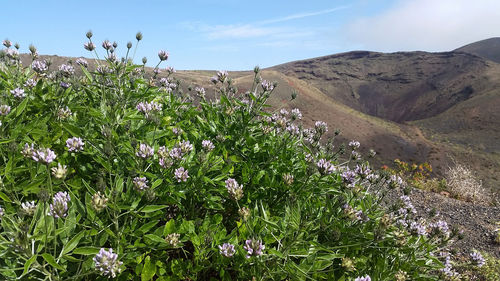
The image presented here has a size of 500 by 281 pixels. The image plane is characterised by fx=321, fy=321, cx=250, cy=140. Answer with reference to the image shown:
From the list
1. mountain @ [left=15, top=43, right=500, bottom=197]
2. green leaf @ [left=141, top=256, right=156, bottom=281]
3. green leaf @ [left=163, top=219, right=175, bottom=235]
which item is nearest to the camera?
green leaf @ [left=141, top=256, right=156, bottom=281]

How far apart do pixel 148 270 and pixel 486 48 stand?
7618 cm

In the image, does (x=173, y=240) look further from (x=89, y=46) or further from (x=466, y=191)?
(x=466, y=191)

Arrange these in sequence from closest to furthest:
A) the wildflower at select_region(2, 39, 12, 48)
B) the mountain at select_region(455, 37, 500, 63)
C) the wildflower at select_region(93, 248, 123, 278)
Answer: the wildflower at select_region(93, 248, 123, 278) → the wildflower at select_region(2, 39, 12, 48) → the mountain at select_region(455, 37, 500, 63)

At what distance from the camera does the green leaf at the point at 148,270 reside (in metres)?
2.28

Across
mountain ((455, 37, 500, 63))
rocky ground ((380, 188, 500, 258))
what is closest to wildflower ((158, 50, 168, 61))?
rocky ground ((380, 188, 500, 258))

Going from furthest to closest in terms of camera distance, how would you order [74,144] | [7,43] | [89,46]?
[7,43]
[89,46]
[74,144]

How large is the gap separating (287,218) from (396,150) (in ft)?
53.6

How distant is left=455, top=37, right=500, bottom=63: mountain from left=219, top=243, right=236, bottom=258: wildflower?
6793 centimetres

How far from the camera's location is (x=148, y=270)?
232 centimetres

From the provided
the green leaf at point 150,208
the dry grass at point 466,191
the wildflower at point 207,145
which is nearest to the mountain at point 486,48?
the dry grass at point 466,191

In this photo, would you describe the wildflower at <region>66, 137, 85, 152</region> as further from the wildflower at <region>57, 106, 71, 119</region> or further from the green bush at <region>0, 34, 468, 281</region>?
the wildflower at <region>57, 106, 71, 119</region>

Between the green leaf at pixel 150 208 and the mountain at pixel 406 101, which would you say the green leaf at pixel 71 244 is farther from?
the mountain at pixel 406 101

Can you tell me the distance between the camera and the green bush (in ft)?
7.15

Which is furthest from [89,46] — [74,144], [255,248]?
[255,248]
